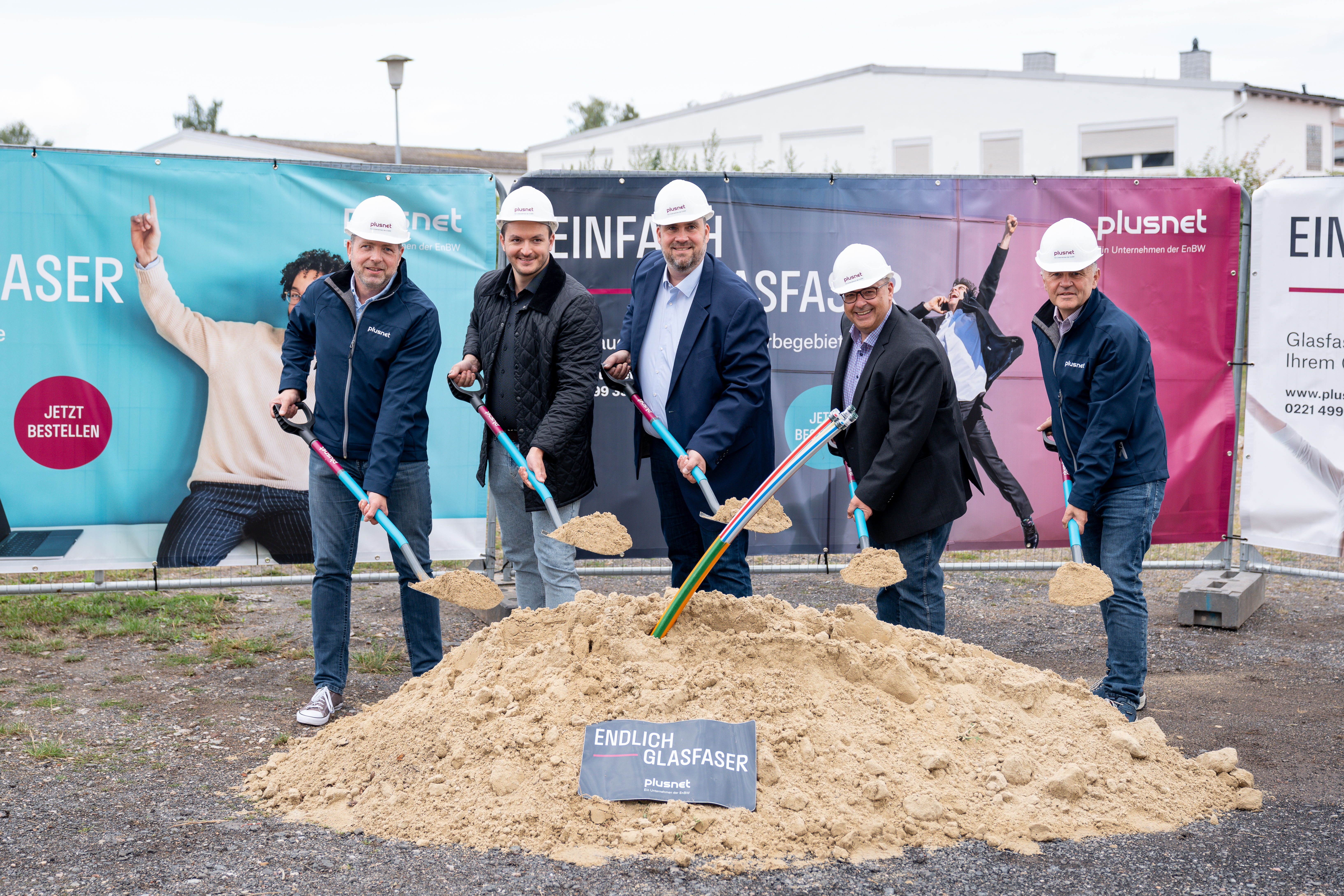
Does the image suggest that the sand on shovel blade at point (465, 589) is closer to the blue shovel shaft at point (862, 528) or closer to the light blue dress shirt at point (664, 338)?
the light blue dress shirt at point (664, 338)

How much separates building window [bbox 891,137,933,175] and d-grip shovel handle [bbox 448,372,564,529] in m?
26.6

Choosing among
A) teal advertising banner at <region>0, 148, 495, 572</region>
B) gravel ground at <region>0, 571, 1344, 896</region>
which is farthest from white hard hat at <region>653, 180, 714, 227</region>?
gravel ground at <region>0, 571, 1344, 896</region>

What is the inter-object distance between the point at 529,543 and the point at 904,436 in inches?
68.9

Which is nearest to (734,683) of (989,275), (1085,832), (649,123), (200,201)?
(1085,832)

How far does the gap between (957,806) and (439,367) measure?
12.6 ft

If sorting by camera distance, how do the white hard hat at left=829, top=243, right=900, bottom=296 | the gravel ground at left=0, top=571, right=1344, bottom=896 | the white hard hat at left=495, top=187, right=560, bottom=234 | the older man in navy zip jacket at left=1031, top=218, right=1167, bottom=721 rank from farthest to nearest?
the white hard hat at left=495, top=187, right=560, bottom=234, the older man in navy zip jacket at left=1031, top=218, right=1167, bottom=721, the white hard hat at left=829, top=243, right=900, bottom=296, the gravel ground at left=0, top=571, right=1344, bottom=896

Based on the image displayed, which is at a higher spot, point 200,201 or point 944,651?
point 200,201

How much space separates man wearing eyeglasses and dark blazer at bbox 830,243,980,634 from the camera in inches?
174

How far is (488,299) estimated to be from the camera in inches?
196

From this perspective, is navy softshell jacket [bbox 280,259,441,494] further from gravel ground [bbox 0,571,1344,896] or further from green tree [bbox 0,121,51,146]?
green tree [bbox 0,121,51,146]

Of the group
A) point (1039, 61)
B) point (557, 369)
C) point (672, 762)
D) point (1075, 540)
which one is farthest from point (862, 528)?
point (1039, 61)

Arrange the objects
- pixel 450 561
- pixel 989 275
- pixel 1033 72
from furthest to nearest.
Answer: pixel 1033 72 → pixel 450 561 → pixel 989 275

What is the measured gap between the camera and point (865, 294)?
14.7 ft

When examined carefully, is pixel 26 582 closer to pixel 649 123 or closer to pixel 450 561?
pixel 450 561
